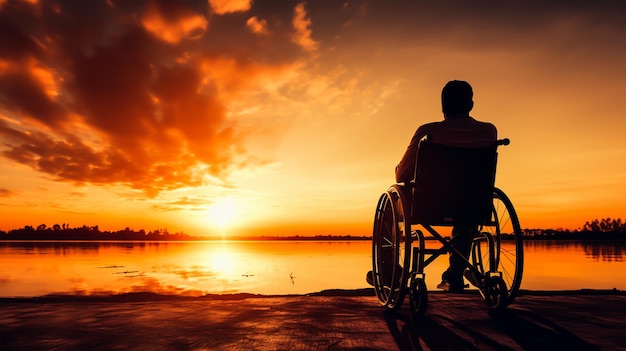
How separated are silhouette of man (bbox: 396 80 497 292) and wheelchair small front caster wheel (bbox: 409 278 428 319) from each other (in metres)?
0.45

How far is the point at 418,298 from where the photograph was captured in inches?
111

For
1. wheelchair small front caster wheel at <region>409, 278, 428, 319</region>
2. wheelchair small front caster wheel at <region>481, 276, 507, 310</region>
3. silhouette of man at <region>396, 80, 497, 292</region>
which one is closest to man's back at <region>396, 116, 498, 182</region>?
silhouette of man at <region>396, 80, 497, 292</region>

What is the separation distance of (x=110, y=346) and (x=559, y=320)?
264 cm

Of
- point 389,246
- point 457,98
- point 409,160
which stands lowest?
point 389,246

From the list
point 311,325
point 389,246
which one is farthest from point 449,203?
point 311,325

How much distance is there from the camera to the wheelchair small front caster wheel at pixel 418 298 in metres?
2.77

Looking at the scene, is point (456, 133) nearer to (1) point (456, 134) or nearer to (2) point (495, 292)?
(1) point (456, 134)

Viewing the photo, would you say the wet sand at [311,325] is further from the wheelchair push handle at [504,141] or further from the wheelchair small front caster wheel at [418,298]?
the wheelchair push handle at [504,141]

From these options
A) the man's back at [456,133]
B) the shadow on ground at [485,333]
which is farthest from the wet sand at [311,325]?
the man's back at [456,133]

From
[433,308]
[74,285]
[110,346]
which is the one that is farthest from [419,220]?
[74,285]

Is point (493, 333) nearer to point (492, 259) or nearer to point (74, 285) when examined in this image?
point (492, 259)

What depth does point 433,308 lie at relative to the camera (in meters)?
3.25

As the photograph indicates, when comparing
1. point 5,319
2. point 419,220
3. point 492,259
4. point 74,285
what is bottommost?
point 74,285

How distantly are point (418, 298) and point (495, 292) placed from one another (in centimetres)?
57
